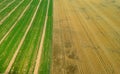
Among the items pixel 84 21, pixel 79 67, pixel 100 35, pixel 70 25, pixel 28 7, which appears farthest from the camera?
pixel 28 7

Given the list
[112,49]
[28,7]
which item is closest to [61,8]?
[28,7]

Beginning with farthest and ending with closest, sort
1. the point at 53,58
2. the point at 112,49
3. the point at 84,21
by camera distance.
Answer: the point at 84,21, the point at 112,49, the point at 53,58

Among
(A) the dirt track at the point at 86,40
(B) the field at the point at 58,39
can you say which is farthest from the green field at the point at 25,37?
(A) the dirt track at the point at 86,40

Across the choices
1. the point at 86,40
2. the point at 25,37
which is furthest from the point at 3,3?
the point at 86,40

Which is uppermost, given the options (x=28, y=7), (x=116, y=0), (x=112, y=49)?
(x=112, y=49)

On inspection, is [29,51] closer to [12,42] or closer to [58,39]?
[12,42]

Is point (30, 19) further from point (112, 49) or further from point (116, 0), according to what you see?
point (116, 0)

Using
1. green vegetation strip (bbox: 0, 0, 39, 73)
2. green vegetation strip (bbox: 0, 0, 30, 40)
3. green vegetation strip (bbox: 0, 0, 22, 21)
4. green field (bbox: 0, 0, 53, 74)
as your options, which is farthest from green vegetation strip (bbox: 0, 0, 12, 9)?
green vegetation strip (bbox: 0, 0, 39, 73)
